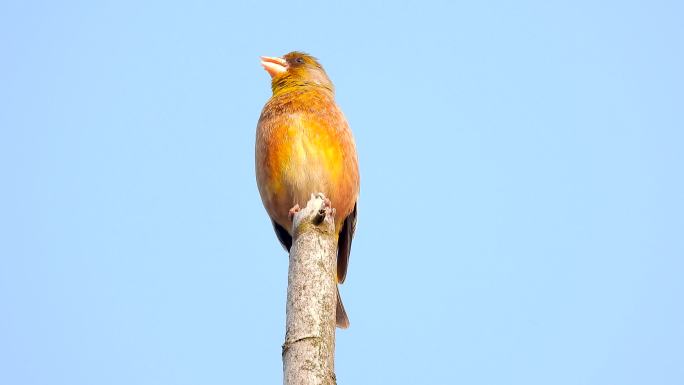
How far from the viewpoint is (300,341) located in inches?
143

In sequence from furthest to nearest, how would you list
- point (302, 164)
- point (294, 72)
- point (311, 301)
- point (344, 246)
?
point (294, 72)
point (344, 246)
point (302, 164)
point (311, 301)

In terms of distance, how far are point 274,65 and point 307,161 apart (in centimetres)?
175

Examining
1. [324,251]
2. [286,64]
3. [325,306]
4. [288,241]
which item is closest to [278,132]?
[288,241]

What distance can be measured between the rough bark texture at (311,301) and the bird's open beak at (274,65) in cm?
333

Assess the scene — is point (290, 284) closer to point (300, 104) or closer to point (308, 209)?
point (308, 209)

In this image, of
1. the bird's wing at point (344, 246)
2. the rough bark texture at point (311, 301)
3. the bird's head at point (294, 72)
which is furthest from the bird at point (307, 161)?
the rough bark texture at point (311, 301)

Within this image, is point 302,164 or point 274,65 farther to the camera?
point 274,65

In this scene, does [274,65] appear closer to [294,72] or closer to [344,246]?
[294,72]

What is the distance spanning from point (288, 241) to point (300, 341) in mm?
3371

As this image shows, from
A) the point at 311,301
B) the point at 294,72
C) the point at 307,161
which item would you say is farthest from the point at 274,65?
the point at 311,301

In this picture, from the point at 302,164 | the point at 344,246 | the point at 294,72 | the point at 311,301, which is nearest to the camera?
the point at 311,301

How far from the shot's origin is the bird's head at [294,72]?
290 inches

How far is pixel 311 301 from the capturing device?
3.80 metres

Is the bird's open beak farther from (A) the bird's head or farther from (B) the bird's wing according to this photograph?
(B) the bird's wing
